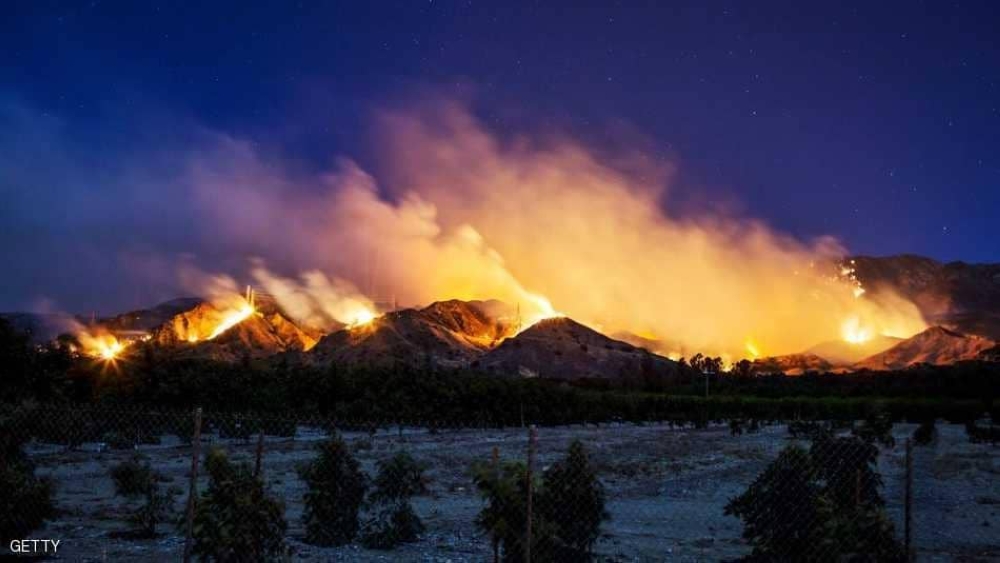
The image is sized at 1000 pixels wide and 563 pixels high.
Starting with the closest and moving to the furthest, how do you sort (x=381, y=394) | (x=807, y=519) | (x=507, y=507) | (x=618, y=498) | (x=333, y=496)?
(x=507, y=507), (x=807, y=519), (x=333, y=496), (x=618, y=498), (x=381, y=394)

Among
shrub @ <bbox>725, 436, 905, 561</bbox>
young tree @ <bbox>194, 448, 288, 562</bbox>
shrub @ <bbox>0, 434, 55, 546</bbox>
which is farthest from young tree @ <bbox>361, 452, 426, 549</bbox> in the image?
shrub @ <bbox>725, 436, 905, 561</bbox>

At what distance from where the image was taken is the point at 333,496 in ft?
53.6

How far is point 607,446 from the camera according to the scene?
5428 centimetres

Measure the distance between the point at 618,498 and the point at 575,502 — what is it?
14.5 meters

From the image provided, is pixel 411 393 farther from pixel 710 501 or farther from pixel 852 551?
pixel 852 551

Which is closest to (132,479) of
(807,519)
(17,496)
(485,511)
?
(17,496)

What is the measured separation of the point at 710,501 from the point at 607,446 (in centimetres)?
2771

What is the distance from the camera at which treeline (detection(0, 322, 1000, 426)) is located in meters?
29.5

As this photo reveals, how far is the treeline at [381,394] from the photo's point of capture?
96.9ft

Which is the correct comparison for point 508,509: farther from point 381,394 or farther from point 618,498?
point 381,394

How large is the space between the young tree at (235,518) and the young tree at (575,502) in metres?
4.51

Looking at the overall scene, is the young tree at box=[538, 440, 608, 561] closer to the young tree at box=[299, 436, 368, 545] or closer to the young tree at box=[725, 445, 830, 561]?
the young tree at box=[725, 445, 830, 561]
